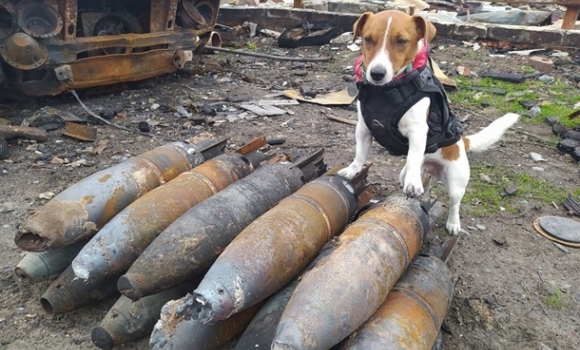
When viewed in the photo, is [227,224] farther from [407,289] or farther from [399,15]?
[399,15]

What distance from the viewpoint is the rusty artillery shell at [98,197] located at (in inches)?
104

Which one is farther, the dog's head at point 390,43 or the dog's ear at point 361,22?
the dog's ear at point 361,22

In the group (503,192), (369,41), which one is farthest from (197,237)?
(503,192)

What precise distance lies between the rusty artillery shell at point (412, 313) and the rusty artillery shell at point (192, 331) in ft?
2.02

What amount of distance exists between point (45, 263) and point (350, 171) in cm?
200

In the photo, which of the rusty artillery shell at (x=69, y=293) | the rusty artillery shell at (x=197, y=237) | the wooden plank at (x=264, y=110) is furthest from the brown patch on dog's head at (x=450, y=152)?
the wooden plank at (x=264, y=110)

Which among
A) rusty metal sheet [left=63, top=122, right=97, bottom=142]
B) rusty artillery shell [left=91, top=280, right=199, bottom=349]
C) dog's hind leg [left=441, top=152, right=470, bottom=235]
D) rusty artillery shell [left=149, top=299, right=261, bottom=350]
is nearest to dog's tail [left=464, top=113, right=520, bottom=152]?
dog's hind leg [left=441, top=152, right=470, bottom=235]

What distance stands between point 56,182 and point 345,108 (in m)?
4.02

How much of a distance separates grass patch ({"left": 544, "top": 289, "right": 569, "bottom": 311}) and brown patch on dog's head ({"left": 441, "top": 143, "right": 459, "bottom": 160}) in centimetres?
114

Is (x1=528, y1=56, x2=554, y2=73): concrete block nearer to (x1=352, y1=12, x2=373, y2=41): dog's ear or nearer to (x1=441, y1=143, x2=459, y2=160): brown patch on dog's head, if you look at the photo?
(x1=441, y1=143, x2=459, y2=160): brown patch on dog's head

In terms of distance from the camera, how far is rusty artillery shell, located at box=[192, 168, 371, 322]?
2123 millimetres

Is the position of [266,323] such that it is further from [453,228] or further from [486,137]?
[486,137]

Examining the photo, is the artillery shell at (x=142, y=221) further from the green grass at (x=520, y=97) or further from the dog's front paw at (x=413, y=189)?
the green grass at (x=520, y=97)

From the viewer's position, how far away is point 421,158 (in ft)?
10.2
